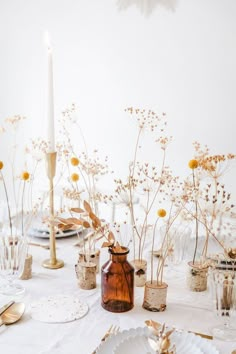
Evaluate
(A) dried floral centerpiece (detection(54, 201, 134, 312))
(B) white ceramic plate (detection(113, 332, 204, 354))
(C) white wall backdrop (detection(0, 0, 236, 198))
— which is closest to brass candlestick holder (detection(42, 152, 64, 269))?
(A) dried floral centerpiece (detection(54, 201, 134, 312))

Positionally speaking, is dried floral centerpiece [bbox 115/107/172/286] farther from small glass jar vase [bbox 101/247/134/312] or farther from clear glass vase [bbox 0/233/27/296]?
clear glass vase [bbox 0/233/27/296]

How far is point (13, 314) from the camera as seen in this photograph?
107 centimetres

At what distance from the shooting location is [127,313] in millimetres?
1119

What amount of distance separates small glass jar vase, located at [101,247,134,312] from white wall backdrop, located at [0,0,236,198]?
1666mm

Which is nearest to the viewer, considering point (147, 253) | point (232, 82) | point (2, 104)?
point (147, 253)

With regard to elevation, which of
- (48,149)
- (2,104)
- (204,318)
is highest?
(2,104)

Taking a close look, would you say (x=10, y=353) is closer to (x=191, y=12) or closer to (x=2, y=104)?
(x=191, y=12)

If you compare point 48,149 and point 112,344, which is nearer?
point 112,344

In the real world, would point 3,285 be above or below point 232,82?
below

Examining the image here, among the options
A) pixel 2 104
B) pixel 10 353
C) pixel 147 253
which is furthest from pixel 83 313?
pixel 2 104

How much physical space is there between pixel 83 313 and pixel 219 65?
76.8 inches

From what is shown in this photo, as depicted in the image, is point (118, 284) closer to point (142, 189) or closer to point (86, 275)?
point (86, 275)

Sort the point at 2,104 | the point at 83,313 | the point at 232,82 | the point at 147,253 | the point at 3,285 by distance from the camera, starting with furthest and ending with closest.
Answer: the point at 2,104
the point at 232,82
the point at 147,253
the point at 3,285
the point at 83,313

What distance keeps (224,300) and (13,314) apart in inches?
20.5
